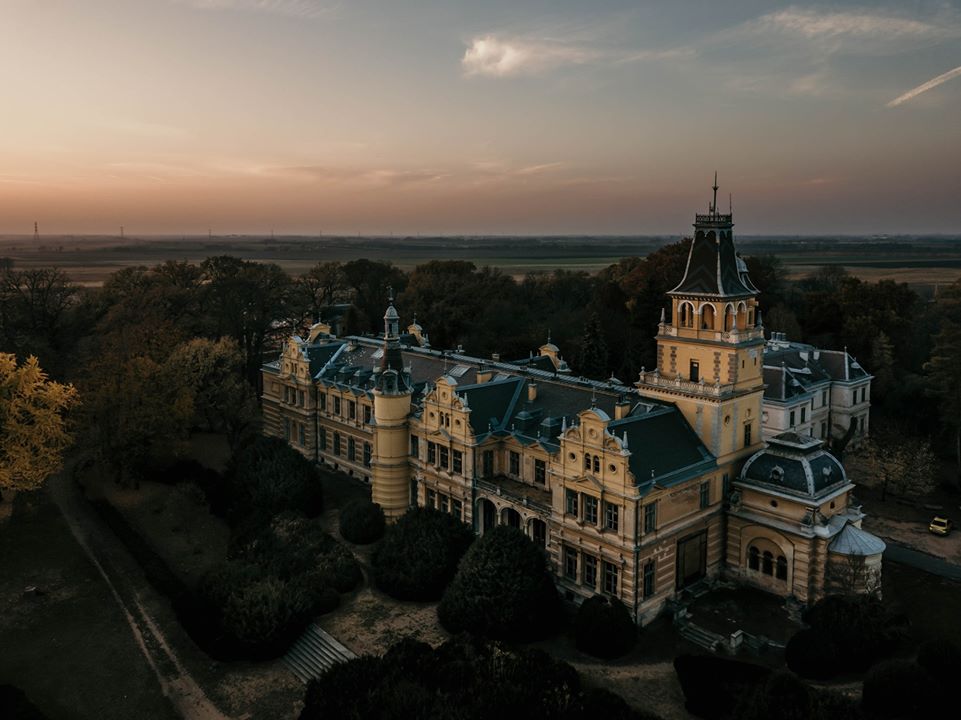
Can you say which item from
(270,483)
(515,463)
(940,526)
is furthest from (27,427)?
(940,526)

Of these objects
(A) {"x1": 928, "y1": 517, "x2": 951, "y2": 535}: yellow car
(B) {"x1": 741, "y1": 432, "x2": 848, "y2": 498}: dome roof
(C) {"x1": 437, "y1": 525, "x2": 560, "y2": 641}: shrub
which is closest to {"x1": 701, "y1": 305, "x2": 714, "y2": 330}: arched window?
(B) {"x1": 741, "y1": 432, "x2": 848, "y2": 498}: dome roof

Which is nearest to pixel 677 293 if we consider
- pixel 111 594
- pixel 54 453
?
pixel 111 594

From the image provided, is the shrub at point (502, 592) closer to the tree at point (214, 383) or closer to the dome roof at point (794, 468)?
the dome roof at point (794, 468)

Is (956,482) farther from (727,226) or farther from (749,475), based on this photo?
(727,226)

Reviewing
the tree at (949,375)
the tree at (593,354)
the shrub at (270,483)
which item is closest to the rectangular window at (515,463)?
the shrub at (270,483)

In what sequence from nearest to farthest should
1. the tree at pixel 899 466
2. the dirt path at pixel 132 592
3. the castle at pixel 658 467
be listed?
1. the dirt path at pixel 132 592
2. the castle at pixel 658 467
3. the tree at pixel 899 466

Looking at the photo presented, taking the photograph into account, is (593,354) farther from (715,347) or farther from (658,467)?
(658,467)
